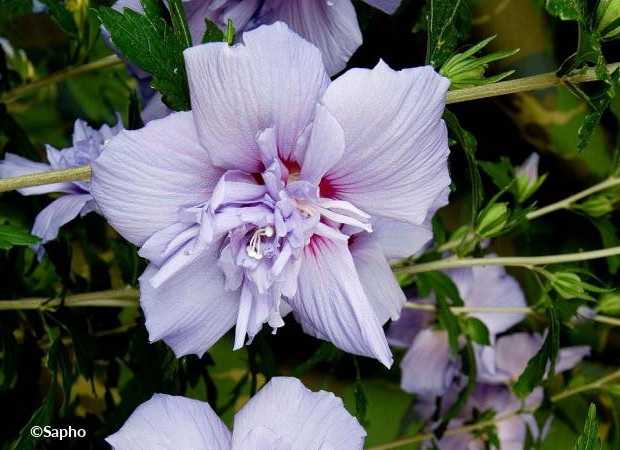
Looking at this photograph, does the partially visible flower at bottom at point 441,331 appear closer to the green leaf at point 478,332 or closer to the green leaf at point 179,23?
the green leaf at point 478,332

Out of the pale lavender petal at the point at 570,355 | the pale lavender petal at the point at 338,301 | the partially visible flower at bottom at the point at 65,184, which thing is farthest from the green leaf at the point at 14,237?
the pale lavender petal at the point at 570,355

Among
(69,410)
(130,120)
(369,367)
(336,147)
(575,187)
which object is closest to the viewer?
(336,147)

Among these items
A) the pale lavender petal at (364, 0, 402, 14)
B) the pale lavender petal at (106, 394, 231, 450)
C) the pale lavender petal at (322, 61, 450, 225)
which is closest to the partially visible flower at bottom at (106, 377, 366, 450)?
the pale lavender petal at (106, 394, 231, 450)

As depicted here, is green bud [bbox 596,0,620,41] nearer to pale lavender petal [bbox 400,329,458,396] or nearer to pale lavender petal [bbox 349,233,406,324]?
pale lavender petal [bbox 349,233,406,324]

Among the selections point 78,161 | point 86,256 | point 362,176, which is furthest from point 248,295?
point 86,256

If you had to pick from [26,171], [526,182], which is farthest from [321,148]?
[526,182]

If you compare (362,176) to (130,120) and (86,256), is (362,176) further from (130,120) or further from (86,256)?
(86,256)
